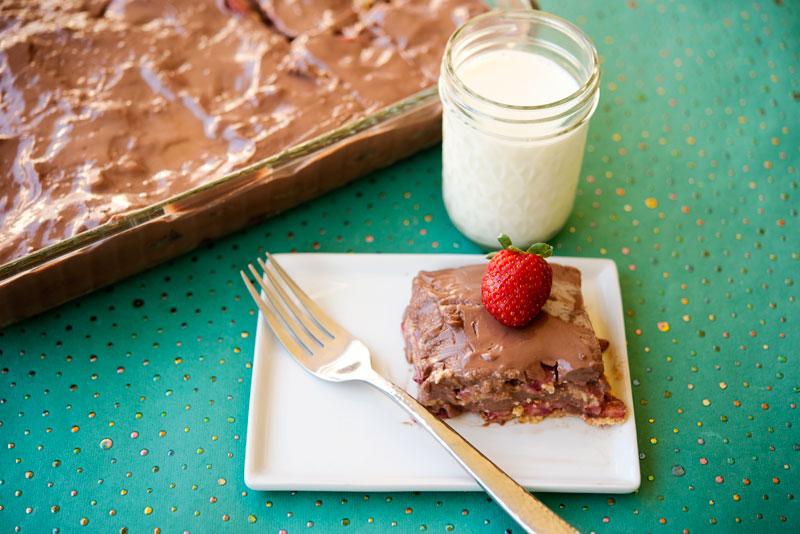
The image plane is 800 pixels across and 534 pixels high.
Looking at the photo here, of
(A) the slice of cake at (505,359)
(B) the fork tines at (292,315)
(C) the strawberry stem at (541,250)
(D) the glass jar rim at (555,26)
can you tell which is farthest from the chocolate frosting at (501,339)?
(D) the glass jar rim at (555,26)

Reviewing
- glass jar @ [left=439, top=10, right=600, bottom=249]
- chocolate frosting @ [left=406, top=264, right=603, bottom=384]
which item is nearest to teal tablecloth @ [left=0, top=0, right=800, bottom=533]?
glass jar @ [left=439, top=10, right=600, bottom=249]

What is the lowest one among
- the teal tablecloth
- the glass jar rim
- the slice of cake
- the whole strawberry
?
the teal tablecloth

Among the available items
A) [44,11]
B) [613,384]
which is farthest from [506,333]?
[44,11]

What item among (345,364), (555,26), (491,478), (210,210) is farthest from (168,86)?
(491,478)

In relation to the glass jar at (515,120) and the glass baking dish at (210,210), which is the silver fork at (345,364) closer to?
the glass baking dish at (210,210)

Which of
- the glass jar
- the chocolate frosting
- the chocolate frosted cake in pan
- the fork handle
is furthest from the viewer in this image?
the chocolate frosted cake in pan

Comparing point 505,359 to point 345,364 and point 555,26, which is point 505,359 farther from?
point 555,26

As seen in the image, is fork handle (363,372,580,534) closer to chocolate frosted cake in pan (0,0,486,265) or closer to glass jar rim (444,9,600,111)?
glass jar rim (444,9,600,111)
